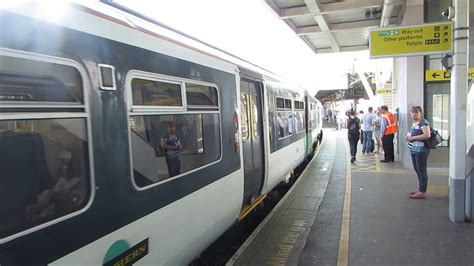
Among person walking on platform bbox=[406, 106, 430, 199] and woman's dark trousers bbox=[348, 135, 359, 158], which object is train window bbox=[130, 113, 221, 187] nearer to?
person walking on platform bbox=[406, 106, 430, 199]

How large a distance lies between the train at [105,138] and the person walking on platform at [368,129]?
1025cm

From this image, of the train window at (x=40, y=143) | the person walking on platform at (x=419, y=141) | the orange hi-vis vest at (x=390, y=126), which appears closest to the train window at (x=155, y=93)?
the train window at (x=40, y=143)

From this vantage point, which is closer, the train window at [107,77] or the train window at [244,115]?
the train window at [107,77]

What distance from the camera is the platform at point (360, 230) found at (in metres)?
4.38

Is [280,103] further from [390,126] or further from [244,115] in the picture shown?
[390,126]

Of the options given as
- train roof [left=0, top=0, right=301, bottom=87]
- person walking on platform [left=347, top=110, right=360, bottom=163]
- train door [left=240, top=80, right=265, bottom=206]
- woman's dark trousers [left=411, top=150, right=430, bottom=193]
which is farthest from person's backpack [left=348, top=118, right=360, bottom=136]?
train roof [left=0, top=0, right=301, bottom=87]

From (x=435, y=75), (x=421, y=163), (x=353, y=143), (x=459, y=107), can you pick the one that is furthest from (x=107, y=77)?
(x=353, y=143)

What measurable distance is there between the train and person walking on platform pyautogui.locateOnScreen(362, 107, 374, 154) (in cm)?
1025

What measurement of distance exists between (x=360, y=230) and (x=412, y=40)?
3421 mm

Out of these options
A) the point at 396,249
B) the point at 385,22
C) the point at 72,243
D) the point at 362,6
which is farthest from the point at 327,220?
the point at 385,22

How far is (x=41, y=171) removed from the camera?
2068 millimetres

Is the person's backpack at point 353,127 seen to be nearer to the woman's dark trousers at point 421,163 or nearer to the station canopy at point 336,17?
the station canopy at point 336,17

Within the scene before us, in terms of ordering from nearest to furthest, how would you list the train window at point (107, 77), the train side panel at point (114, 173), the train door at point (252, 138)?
the train side panel at point (114, 173) < the train window at point (107, 77) < the train door at point (252, 138)

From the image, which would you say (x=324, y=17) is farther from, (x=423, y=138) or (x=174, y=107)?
(x=174, y=107)
